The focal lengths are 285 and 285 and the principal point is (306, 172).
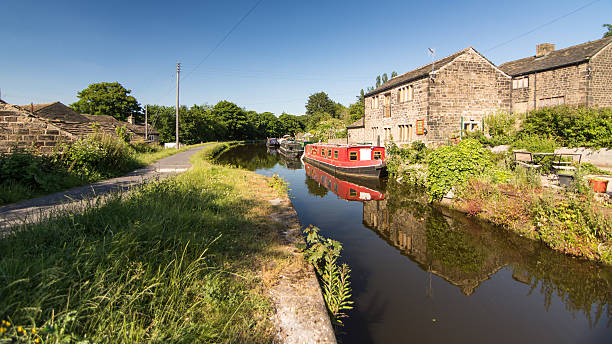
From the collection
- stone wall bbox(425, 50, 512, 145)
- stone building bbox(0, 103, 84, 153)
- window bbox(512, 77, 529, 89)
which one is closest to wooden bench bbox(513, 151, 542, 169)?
stone wall bbox(425, 50, 512, 145)

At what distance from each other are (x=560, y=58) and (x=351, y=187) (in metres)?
Answer: 18.0

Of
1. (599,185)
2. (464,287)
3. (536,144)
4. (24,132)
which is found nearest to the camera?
(464,287)

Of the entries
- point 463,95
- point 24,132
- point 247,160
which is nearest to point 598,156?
point 463,95

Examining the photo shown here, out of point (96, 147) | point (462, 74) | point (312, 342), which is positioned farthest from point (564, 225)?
point (462, 74)

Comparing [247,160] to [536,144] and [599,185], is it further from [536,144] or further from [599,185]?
[599,185]

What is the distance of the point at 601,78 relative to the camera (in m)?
17.7

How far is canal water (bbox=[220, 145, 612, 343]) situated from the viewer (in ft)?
13.1

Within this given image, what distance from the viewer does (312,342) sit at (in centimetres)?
269

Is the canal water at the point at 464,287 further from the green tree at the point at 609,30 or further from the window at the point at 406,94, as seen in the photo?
the green tree at the point at 609,30

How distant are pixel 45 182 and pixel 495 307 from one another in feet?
33.0

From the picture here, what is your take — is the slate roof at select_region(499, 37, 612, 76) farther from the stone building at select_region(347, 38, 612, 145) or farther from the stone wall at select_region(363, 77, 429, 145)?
the stone wall at select_region(363, 77, 429, 145)

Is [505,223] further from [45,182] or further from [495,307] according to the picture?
[45,182]

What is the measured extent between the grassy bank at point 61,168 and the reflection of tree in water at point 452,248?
9.32m

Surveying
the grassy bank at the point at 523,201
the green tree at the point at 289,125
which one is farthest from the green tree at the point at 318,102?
the grassy bank at the point at 523,201
